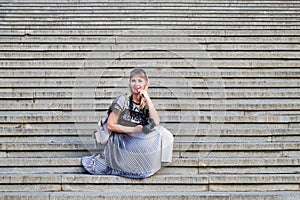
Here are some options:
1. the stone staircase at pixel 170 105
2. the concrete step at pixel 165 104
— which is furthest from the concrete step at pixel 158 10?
the concrete step at pixel 165 104

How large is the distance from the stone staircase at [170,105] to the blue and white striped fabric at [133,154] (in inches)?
3.6

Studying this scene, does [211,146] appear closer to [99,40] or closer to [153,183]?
[153,183]

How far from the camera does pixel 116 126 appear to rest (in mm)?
5664

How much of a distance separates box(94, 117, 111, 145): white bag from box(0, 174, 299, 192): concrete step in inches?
12.7

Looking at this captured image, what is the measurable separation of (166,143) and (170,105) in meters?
1.33

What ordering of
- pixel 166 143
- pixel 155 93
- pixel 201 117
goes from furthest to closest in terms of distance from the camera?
pixel 155 93 < pixel 201 117 < pixel 166 143

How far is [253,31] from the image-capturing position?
8.98 metres

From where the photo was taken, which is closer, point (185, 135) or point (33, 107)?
point (185, 135)

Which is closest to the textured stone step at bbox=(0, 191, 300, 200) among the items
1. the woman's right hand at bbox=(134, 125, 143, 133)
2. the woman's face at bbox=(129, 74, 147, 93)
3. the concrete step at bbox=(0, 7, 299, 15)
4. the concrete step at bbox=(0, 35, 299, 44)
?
the woman's right hand at bbox=(134, 125, 143, 133)

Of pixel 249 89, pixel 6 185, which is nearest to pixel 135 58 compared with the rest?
pixel 249 89

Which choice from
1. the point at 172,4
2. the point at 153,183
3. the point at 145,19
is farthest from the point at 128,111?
the point at 172,4

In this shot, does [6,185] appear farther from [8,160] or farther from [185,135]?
[185,135]

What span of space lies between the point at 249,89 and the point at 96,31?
2500mm

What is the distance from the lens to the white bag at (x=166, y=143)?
5711 millimetres
